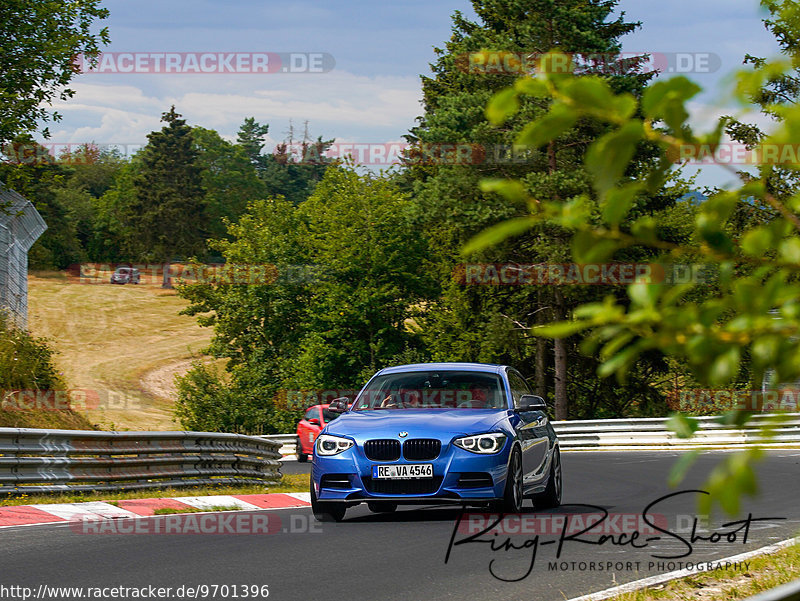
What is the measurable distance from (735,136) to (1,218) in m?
28.9

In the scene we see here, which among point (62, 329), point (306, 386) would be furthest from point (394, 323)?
point (62, 329)

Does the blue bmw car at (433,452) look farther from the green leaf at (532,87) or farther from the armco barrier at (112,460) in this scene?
the green leaf at (532,87)

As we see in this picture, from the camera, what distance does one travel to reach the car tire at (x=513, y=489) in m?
10.8

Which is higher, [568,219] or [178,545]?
[568,219]

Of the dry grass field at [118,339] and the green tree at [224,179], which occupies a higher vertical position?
the green tree at [224,179]

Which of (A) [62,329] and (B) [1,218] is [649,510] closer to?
(B) [1,218]

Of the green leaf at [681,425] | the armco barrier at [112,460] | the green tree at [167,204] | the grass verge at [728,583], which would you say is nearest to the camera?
the green leaf at [681,425]

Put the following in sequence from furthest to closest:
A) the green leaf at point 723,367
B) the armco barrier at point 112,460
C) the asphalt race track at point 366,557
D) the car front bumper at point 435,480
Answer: the armco barrier at point 112,460 → the car front bumper at point 435,480 → the asphalt race track at point 366,557 → the green leaf at point 723,367

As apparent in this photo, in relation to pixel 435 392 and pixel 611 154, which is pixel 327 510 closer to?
pixel 435 392

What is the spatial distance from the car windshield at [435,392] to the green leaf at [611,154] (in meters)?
10.1

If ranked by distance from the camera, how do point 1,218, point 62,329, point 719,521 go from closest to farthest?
point 719,521, point 1,218, point 62,329

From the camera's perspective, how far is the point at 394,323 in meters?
60.8

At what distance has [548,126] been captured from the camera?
1.86 m

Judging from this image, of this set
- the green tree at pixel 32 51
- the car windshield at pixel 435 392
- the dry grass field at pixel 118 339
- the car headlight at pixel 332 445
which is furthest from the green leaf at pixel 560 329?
the dry grass field at pixel 118 339
